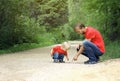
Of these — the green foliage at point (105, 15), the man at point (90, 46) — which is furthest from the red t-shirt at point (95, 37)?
the green foliage at point (105, 15)

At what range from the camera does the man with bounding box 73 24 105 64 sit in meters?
12.1

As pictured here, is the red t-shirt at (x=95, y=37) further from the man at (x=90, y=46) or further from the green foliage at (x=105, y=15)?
the green foliage at (x=105, y=15)

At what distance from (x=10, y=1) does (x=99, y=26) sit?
6186 mm

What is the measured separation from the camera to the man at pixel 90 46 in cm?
1206

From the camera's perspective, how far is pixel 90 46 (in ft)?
39.8

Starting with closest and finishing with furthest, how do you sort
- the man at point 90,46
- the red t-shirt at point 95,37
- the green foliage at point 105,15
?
the man at point 90,46
the red t-shirt at point 95,37
the green foliage at point 105,15

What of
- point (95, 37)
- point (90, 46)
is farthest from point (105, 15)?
point (90, 46)

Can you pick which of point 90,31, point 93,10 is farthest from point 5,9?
point 90,31

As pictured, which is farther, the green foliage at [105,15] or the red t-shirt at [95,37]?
the green foliage at [105,15]

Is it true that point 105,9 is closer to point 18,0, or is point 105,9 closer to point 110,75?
point 18,0

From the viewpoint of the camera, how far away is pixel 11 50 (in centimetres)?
2375

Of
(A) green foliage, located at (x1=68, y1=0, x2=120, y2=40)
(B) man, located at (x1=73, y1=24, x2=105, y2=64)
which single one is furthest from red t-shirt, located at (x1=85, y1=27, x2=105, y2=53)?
(A) green foliage, located at (x1=68, y1=0, x2=120, y2=40)

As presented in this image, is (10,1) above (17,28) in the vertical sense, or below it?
above

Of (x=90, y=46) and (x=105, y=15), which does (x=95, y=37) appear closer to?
(x=90, y=46)
